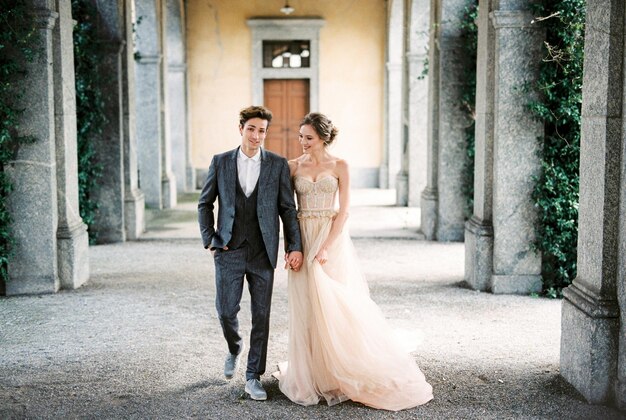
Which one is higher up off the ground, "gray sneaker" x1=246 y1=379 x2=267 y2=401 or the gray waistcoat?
the gray waistcoat

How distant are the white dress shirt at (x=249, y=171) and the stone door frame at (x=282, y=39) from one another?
1513 cm

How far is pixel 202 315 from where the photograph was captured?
24.0ft

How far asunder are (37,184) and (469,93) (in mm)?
5866

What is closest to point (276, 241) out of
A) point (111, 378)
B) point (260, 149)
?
point (260, 149)

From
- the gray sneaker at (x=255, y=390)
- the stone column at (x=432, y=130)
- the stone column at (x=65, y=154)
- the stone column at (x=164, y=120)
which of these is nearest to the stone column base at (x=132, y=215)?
the stone column at (x=65, y=154)

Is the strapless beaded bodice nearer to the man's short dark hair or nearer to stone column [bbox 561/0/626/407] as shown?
the man's short dark hair

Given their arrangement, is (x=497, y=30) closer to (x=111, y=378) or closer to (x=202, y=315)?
(x=202, y=315)

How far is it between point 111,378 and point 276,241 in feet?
4.88

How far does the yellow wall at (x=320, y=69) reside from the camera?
19.9 m

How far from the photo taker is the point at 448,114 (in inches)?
443

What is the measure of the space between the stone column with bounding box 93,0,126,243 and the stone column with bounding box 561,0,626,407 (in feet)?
25.4

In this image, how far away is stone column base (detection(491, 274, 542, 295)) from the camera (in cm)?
816

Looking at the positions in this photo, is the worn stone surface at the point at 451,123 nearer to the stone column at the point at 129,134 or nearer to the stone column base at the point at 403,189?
the stone column at the point at 129,134

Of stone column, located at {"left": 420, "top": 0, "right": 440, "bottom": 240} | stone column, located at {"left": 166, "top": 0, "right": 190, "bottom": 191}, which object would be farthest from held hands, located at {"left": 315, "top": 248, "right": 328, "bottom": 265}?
stone column, located at {"left": 166, "top": 0, "right": 190, "bottom": 191}
